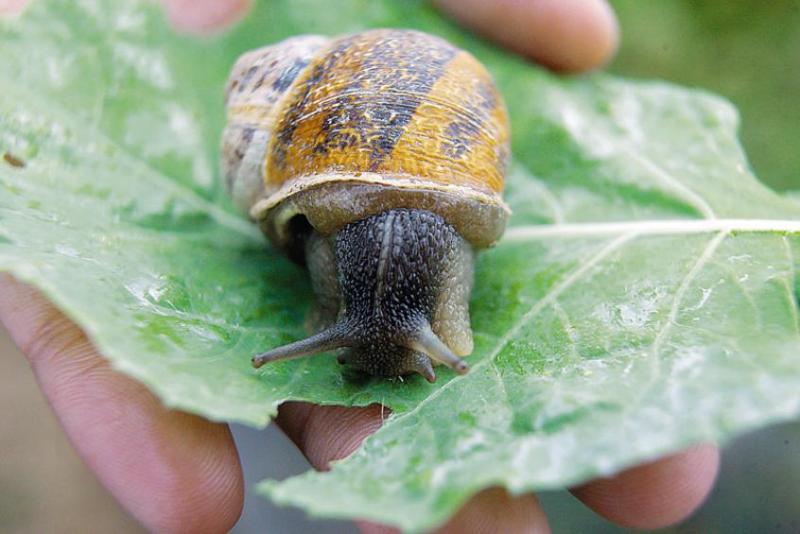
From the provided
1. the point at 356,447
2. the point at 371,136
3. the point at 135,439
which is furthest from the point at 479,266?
the point at 135,439

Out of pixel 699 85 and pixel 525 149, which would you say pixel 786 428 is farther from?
pixel 699 85

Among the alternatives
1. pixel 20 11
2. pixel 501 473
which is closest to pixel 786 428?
pixel 501 473

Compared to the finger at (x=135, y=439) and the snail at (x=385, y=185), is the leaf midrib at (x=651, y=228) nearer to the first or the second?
the snail at (x=385, y=185)

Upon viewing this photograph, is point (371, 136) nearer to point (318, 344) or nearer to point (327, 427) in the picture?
point (318, 344)

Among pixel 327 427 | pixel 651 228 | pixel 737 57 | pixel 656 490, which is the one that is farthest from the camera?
pixel 737 57

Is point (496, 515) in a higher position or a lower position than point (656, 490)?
higher

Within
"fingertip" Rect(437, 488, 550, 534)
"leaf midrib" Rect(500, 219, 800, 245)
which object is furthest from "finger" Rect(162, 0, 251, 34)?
"fingertip" Rect(437, 488, 550, 534)

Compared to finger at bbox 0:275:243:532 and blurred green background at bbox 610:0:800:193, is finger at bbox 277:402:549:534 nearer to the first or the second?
finger at bbox 0:275:243:532
